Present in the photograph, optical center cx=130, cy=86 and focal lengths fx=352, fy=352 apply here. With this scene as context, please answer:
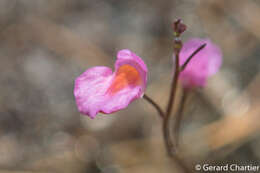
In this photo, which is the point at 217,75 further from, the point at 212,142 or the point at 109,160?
Answer: the point at 109,160

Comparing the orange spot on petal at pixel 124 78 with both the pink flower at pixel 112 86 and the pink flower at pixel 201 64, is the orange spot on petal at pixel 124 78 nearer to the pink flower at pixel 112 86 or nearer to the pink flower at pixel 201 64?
the pink flower at pixel 112 86

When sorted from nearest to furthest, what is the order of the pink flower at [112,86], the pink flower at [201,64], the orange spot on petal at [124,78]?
1. the pink flower at [112,86]
2. the orange spot on petal at [124,78]
3. the pink flower at [201,64]

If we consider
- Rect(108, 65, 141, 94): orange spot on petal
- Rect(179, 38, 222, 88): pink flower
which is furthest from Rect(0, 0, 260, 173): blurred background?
Rect(108, 65, 141, 94): orange spot on petal

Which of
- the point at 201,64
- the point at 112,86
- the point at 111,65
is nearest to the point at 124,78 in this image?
the point at 112,86

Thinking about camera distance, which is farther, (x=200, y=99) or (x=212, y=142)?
(x=200, y=99)

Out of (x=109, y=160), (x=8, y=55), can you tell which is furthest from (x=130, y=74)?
(x=8, y=55)

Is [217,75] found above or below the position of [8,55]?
above

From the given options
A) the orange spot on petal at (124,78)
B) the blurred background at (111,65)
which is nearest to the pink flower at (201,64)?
the orange spot on petal at (124,78)
